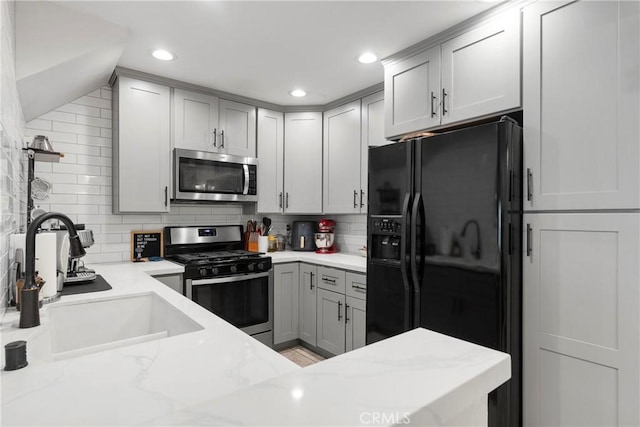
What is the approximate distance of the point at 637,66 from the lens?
1.44 metres

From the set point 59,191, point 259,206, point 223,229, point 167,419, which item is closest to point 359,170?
point 259,206

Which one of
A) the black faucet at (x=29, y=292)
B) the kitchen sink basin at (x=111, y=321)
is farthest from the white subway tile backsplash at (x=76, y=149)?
the black faucet at (x=29, y=292)

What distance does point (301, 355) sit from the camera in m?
3.20

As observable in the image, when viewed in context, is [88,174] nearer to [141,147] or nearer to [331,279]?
[141,147]

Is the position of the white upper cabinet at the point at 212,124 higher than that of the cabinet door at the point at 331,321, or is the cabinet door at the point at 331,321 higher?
the white upper cabinet at the point at 212,124

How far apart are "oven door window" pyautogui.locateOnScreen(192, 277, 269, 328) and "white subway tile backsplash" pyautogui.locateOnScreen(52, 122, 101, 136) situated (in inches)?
58.3

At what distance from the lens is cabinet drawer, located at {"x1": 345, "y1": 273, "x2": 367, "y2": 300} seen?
8.87 feet

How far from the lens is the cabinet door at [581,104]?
A: 146 cm

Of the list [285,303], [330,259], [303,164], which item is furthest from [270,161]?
[285,303]

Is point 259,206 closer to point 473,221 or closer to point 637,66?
point 473,221

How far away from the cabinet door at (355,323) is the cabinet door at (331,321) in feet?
0.19

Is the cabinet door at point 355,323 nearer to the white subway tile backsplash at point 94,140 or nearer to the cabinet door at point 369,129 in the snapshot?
the cabinet door at point 369,129

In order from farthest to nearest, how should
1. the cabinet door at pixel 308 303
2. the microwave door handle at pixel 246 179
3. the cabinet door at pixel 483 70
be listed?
the microwave door handle at pixel 246 179, the cabinet door at pixel 308 303, the cabinet door at pixel 483 70

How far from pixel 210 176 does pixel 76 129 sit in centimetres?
105
